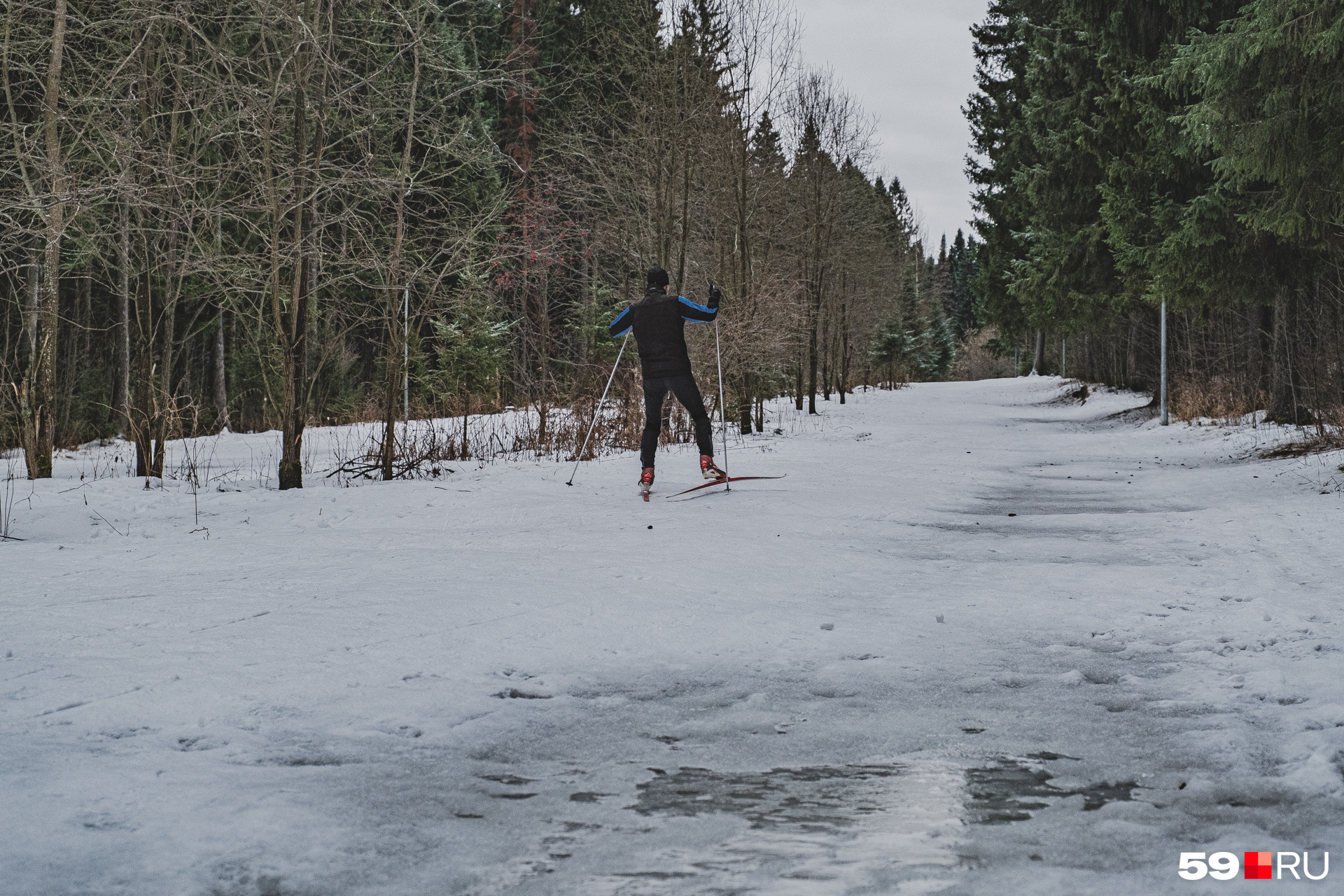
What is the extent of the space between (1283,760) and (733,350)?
620 inches

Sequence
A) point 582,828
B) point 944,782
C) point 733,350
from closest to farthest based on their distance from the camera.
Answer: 1. point 582,828
2. point 944,782
3. point 733,350

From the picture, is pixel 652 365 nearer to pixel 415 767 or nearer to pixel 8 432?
pixel 415 767

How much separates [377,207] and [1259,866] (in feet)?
53.1

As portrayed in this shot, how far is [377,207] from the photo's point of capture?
16312mm

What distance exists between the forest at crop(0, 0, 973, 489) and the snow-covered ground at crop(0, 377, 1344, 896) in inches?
145

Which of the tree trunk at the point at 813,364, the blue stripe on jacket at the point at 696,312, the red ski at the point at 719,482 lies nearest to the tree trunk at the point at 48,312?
the blue stripe on jacket at the point at 696,312

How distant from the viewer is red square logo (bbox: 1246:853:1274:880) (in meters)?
2.36

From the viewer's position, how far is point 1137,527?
8.26 meters

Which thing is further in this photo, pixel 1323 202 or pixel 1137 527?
pixel 1323 202

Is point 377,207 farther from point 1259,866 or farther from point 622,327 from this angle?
point 1259,866

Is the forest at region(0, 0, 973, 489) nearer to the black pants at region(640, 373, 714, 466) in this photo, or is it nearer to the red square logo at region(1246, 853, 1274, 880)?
the black pants at region(640, 373, 714, 466)

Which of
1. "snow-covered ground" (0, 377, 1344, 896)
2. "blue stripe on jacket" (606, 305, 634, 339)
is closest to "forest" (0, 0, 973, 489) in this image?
"blue stripe on jacket" (606, 305, 634, 339)

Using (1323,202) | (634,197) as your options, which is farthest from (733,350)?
(1323,202)

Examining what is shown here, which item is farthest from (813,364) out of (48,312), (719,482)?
(48,312)
